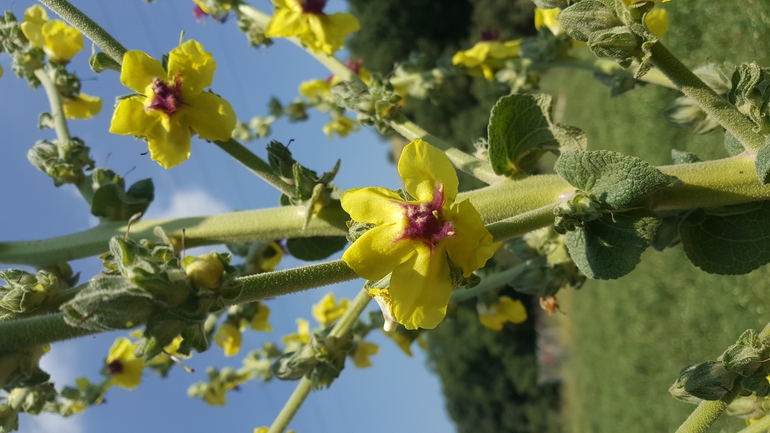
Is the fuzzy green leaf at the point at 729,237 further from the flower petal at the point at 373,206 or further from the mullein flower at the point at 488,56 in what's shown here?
the mullein flower at the point at 488,56

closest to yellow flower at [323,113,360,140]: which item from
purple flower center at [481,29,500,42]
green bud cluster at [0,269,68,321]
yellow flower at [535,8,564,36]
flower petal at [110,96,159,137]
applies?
purple flower center at [481,29,500,42]

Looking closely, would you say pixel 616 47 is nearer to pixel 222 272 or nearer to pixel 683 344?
pixel 222 272

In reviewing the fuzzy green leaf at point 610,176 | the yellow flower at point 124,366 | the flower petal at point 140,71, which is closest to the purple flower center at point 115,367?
the yellow flower at point 124,366

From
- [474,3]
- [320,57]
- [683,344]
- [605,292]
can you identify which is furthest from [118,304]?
[474,3]

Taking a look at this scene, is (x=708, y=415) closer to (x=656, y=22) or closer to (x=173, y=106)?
(x=656, y=22)

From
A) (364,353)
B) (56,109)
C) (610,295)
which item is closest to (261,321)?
(364,353)
